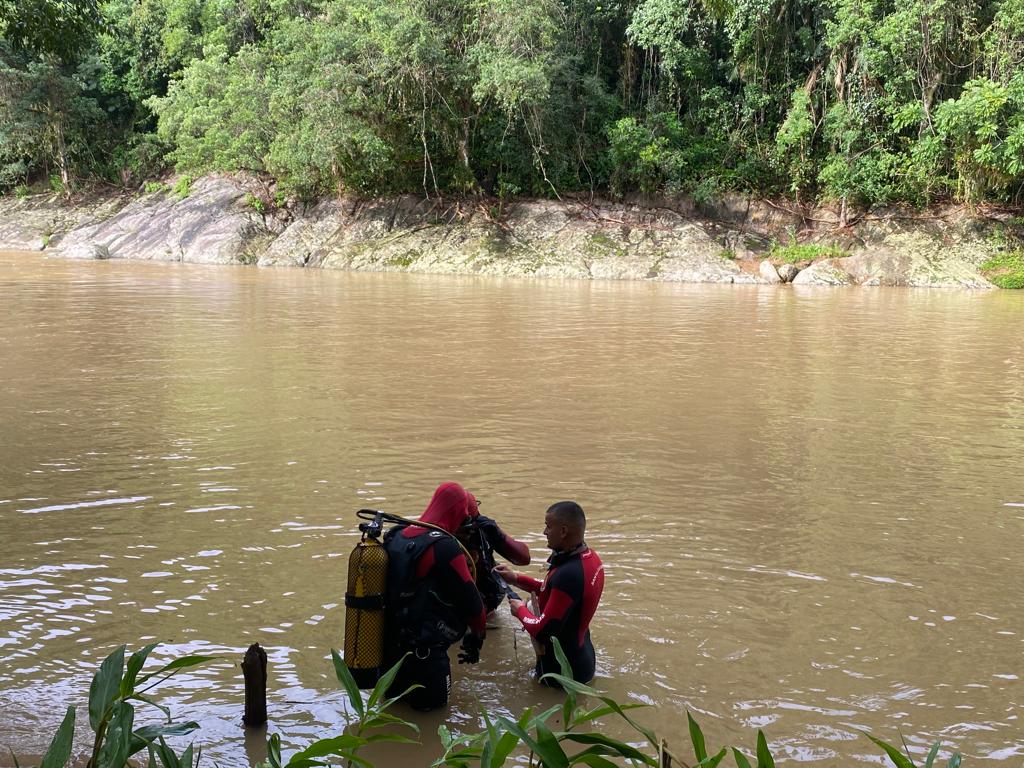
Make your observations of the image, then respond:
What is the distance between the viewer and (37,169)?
42375mm

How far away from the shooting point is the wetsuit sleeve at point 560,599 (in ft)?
12.6

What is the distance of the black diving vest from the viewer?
3635 millimetres

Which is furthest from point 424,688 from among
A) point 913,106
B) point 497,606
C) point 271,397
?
point 913,106

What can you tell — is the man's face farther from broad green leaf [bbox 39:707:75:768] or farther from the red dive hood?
broad green leaf [bbox 39:707:75:768]

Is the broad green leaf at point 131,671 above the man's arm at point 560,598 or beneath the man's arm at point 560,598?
above

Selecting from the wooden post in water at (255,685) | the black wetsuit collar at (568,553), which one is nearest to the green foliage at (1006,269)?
the black wetsuit collar at (568,553)

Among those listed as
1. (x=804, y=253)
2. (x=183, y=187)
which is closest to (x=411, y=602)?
(x=804, y=253)

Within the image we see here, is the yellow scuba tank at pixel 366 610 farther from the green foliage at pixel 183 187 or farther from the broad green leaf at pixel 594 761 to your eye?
the green foliage at pixel 183 187

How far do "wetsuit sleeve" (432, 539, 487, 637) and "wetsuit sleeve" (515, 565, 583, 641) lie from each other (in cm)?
29

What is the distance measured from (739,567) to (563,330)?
9.92 m

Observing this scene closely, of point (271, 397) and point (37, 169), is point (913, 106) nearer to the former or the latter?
point (271, 397)

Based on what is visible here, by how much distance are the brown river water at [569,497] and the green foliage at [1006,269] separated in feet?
40.2

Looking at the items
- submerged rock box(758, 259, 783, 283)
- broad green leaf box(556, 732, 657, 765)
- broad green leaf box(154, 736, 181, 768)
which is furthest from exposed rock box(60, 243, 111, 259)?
broad green leaf box(556, 732, 657, 765)

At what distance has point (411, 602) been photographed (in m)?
3.67
